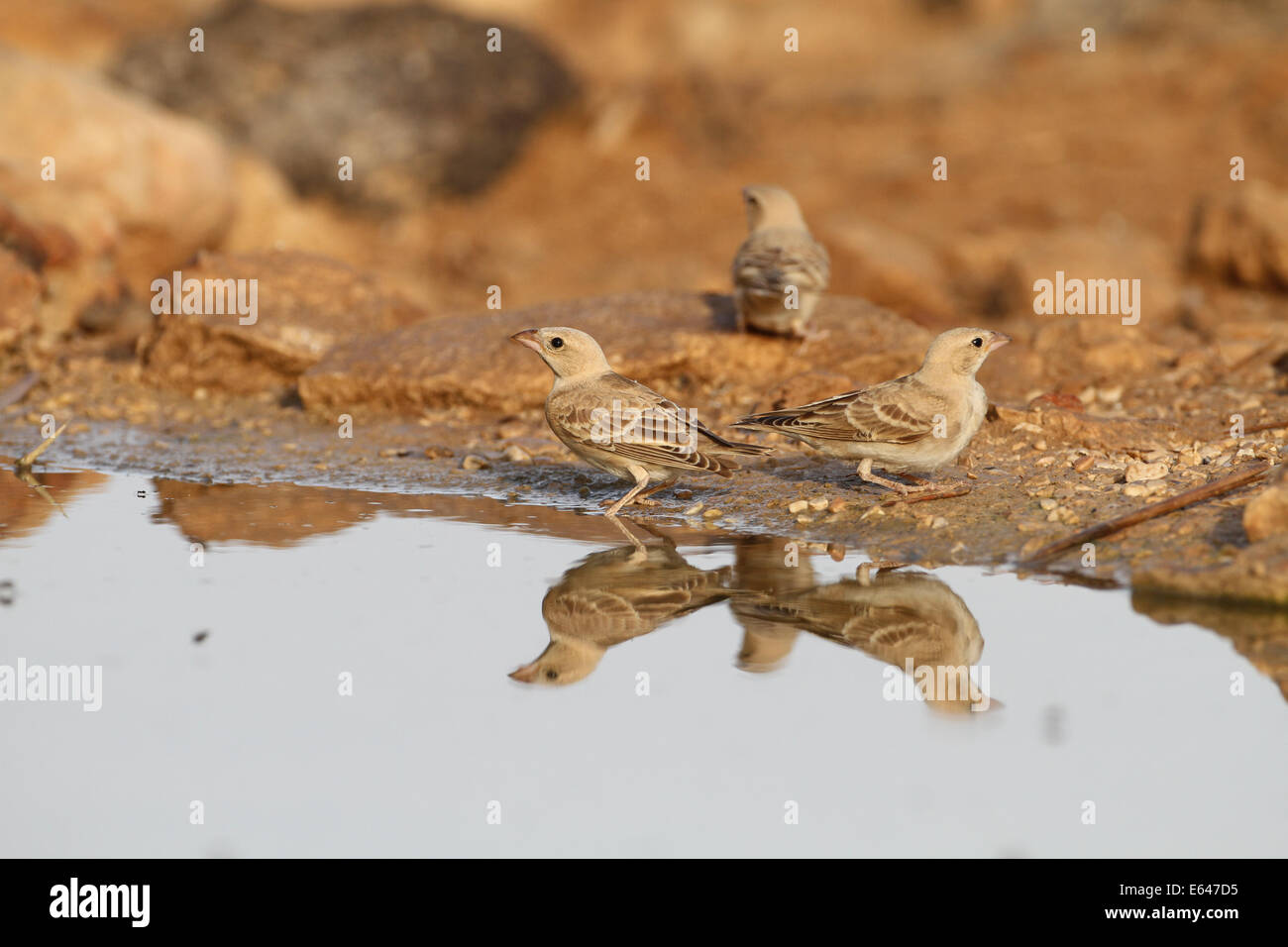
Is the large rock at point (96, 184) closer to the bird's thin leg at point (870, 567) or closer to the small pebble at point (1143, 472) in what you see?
the bird's thin leg at point (870, 567)

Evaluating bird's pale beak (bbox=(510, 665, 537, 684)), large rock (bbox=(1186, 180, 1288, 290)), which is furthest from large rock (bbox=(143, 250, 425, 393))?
large rock (bbox=(1186, 180, 1288, 290))

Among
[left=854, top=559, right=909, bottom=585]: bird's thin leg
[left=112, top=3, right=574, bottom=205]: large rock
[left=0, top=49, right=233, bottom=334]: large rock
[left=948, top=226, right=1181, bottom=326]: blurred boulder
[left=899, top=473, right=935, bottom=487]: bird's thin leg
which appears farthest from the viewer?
[left=112, top=3, right=574, bottom=205]: large rock

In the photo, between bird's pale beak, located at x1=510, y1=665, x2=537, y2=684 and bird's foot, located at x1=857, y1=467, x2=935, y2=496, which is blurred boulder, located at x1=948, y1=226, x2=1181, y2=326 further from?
bird's pale beak, located at x1=510, y1=665, x2=537, y2=684

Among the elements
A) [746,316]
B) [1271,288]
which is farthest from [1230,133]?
[746,316]

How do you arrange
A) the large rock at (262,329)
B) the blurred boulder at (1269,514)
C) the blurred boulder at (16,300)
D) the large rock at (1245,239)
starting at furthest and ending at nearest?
1. the large rock at (1245,239)
2. the blurred boulder at (16,300)
3. the large rock at (262,329)
4. the blurred boulder at (1269,514)

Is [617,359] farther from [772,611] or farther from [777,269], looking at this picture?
[772,611]

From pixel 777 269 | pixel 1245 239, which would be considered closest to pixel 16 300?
pixel 777 269

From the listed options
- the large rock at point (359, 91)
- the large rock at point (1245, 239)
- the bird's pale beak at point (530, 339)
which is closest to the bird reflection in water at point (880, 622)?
the bird's pale beak at point (530, 339)
